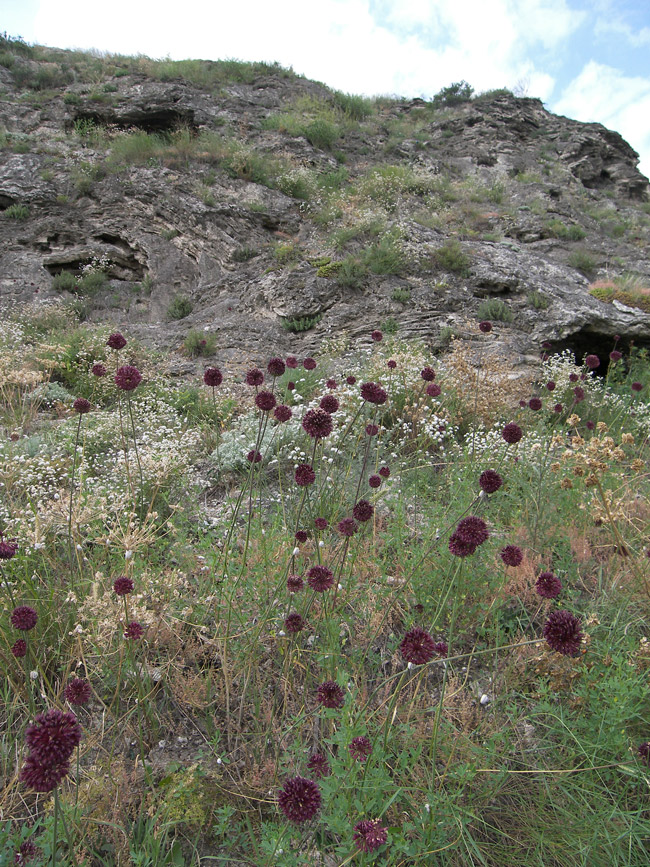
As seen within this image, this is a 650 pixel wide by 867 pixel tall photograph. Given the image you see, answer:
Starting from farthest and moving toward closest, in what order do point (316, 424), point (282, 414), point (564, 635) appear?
point (282, 414)
point (316, 424)
point (564, 635)

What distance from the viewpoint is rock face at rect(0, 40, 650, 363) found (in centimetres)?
792

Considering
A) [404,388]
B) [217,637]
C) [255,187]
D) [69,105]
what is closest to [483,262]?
[404,388]

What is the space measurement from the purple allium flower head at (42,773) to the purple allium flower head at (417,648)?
34.1 inches

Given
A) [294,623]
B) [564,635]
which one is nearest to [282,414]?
[294,623]

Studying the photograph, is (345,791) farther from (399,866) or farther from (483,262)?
(483,262)

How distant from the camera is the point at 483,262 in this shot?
8.46 metres

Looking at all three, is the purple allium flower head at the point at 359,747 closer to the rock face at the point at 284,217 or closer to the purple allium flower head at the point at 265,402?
the purple allium flower head at the point at 265,402

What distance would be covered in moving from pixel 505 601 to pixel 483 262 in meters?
7.48

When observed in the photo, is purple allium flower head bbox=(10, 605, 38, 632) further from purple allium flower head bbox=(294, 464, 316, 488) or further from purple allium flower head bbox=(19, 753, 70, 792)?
purple allium flower head bbox=(294, 464, 316, 488)

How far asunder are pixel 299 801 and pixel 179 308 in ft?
30.8

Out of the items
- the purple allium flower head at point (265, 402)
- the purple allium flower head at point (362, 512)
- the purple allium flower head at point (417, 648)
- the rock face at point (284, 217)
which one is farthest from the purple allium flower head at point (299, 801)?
the rock face at point (284, 217)

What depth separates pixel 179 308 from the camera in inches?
368

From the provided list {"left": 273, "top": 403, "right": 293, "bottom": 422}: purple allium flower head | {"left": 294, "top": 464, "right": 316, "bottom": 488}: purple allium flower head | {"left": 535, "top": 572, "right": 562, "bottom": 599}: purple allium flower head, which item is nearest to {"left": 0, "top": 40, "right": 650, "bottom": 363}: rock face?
{"left": 273, "top": 403, "right": 293, "bottom": 422}: purple allium flower head

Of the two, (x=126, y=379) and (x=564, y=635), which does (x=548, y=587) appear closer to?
(x=564, y=635)
